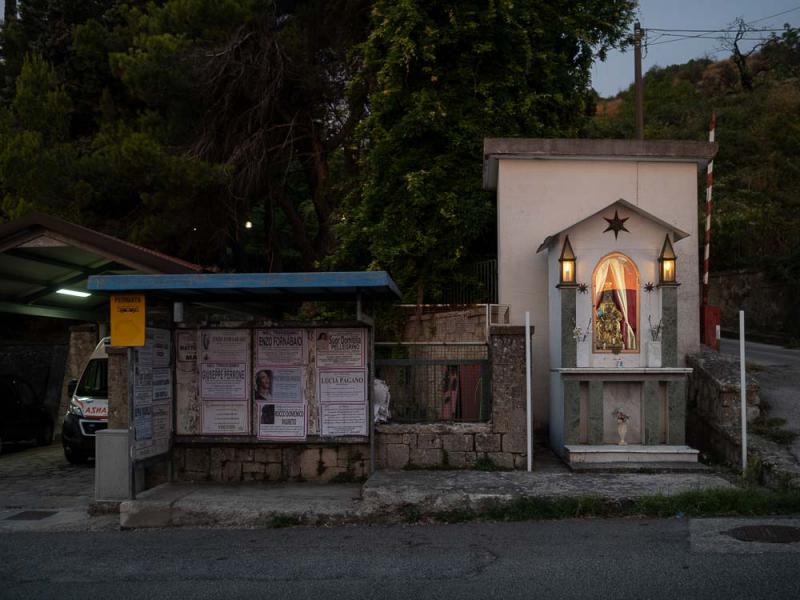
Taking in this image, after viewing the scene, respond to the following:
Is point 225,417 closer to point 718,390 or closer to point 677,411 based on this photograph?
point 677,411

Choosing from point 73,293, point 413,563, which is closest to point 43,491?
point 73,293

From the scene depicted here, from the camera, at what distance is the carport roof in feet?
39.3

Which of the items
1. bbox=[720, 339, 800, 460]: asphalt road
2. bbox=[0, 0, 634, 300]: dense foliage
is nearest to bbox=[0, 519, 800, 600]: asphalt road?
bbox=[720, 339, 800, 460]: asphalt road

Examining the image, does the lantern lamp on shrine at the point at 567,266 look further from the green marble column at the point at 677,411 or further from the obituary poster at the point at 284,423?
the obituary poster at the point at 284,423

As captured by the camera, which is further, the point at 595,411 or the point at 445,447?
the point at 595,411

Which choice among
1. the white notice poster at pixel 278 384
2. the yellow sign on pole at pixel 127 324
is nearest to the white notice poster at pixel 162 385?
the yellow sign on pole at pixel 127 324

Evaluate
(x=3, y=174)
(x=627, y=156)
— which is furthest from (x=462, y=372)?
(x=3, y=174)

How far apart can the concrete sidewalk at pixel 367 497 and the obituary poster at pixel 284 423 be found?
829mm

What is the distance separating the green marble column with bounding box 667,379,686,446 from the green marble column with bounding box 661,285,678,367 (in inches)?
13.4

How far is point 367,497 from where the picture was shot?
932cm

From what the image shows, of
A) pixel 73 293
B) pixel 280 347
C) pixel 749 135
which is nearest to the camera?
pixel 280 347

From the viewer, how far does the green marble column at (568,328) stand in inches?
460

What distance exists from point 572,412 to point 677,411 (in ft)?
5.12

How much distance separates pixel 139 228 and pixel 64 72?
7.05 metres
